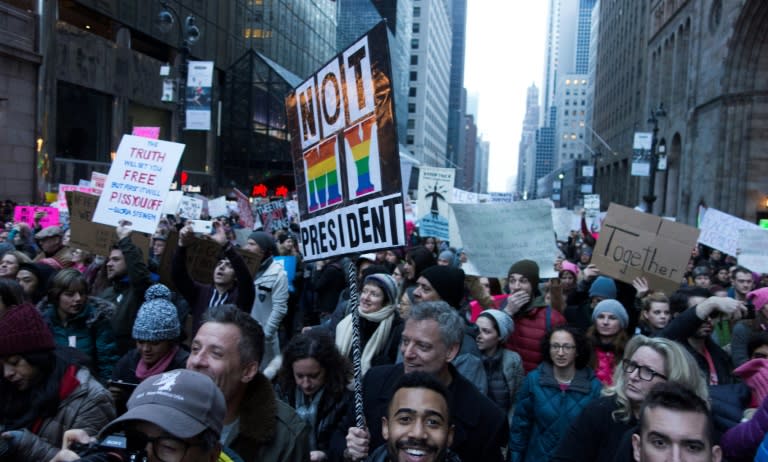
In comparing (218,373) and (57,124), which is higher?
(57,124)

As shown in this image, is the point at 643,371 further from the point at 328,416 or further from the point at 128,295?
the point at 128,295

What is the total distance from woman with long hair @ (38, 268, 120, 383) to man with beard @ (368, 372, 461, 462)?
2.98 metres

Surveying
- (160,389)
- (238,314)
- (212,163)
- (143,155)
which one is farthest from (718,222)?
(212,163)

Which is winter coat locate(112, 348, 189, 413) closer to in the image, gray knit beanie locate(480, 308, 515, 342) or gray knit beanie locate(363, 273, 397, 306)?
gray knit beanie locate(363, 273, 397, 306)

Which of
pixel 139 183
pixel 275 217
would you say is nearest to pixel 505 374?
pixel 139 183

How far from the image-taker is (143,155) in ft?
25.5

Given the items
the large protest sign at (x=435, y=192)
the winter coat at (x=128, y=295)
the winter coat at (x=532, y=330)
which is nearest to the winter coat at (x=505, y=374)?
the winter coat at (x=532, y=330)

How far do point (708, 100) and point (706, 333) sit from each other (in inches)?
1312

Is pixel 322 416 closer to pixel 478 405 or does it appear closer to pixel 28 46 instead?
pixel 478 405

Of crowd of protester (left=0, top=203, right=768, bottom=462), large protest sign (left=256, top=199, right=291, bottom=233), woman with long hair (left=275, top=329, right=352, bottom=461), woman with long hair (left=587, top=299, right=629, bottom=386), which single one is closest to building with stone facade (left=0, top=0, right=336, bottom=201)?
large protest sign (left=256, top=199, right=291, bottom=233)

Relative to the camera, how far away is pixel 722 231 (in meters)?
11.4

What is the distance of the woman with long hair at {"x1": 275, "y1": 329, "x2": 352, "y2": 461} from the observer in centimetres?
384

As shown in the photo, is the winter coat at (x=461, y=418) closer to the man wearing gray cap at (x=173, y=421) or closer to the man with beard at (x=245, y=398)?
the man with beard at (x=245, y=398)

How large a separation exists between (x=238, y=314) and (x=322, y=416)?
93cm
